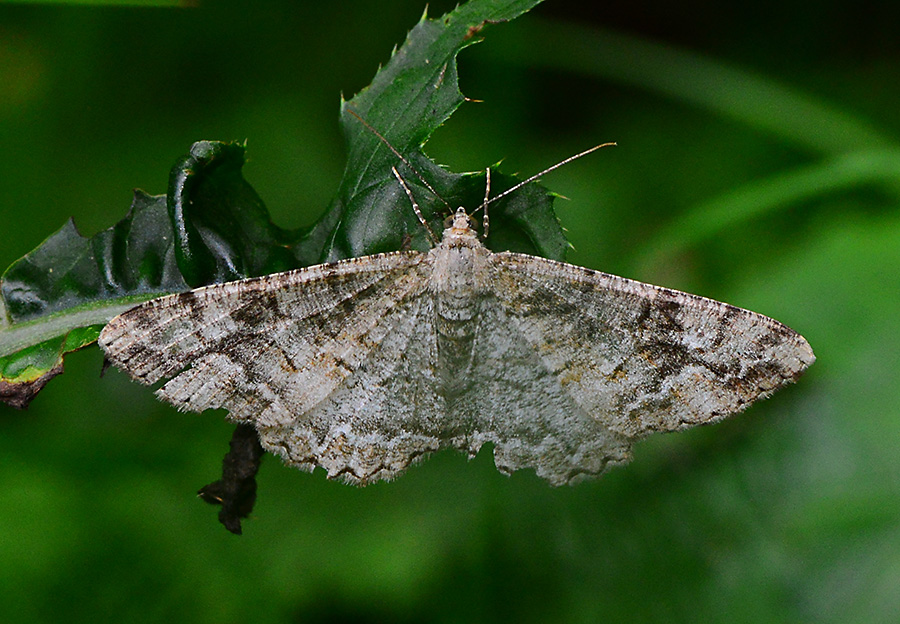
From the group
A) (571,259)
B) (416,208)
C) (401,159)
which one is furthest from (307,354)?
(571,259)

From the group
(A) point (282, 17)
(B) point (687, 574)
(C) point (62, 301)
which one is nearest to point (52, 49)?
(A) point (282, 17)

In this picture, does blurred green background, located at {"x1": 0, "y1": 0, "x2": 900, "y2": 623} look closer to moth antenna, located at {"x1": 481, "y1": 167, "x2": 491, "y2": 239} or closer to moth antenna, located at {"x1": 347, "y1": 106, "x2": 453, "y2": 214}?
moth antenna, located at {"x1": 481, "y1": 167, "x2": 491, "y2": 239}

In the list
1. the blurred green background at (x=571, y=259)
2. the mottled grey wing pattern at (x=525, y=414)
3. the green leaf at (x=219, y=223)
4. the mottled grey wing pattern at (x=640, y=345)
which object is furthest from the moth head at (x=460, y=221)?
the blurred green background at (x=571, y=259)

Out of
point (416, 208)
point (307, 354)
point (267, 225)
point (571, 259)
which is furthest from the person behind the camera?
point (571, 259)

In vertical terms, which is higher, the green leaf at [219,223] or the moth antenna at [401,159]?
the moth antenna at [401,159]

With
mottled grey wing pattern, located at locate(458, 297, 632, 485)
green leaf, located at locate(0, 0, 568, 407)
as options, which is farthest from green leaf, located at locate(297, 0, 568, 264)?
mottled grey wing pattern, located at locate(458, 297, 632, 485)

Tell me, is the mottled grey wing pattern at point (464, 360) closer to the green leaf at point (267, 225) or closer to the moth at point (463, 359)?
the moth at point (463, 359)

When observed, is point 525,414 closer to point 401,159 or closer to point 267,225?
point 401,159
